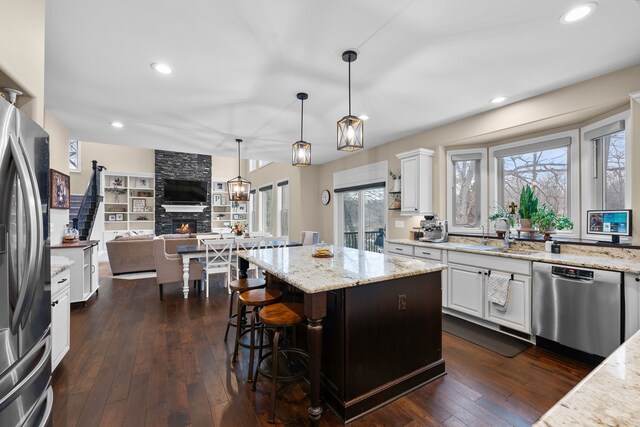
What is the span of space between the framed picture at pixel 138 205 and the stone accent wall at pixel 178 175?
47 cm

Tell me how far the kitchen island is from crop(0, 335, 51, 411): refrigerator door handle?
3.95 ft

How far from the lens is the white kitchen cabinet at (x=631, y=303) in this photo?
6.93 ft

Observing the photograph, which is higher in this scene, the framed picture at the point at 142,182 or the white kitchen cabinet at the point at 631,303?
the framed picture at the point at 142,182

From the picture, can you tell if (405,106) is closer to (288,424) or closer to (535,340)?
(535,340)

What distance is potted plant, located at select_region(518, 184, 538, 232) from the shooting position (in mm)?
3279

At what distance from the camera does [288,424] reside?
177 centimetres

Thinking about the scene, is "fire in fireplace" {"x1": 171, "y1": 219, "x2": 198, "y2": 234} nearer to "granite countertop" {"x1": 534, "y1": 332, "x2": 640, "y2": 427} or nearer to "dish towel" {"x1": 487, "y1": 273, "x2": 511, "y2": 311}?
"dish towel" {"x1": 487, "y1": 273, "x2": 511, "y2": 311}

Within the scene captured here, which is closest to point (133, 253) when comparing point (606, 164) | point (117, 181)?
point (117, 181)

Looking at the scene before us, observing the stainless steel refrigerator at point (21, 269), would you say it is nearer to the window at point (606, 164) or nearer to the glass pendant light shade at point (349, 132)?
the glass pendant light shade at point (349, 132)

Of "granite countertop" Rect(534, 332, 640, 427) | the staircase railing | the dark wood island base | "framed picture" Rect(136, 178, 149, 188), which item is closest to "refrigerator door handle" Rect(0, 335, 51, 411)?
the dark wood island base

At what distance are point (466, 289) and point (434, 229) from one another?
98 cm

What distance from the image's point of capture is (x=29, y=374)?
1.17 metres

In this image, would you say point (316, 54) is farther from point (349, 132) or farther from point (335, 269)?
point (335, 269)

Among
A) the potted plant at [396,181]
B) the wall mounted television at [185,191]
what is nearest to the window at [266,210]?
the wall mounted television at [185,191]
